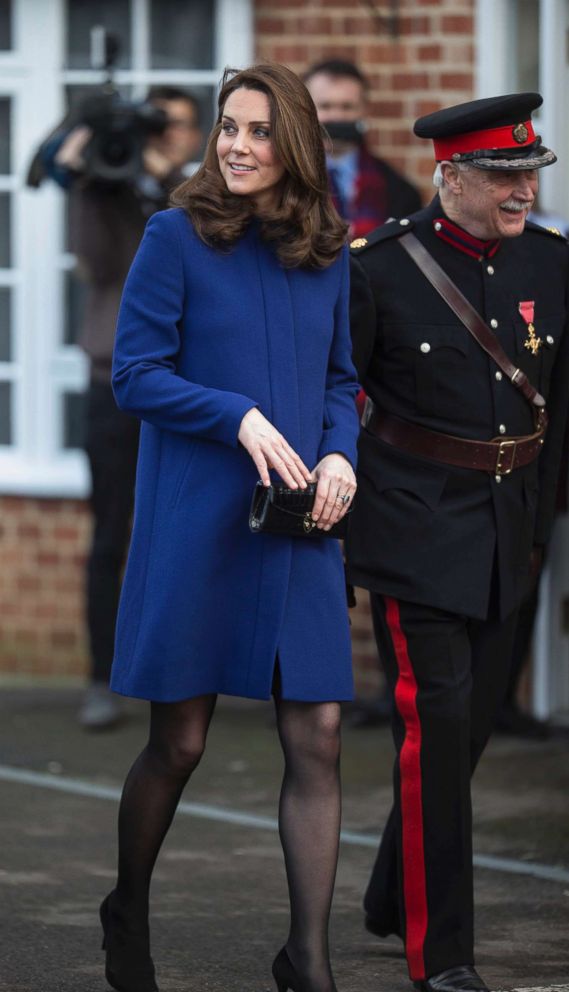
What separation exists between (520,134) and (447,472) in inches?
30.3

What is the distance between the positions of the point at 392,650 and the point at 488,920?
3.34ft

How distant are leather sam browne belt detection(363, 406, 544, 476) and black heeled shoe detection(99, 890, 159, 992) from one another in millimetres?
1231

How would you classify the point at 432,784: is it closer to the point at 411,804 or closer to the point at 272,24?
the point at 411,804

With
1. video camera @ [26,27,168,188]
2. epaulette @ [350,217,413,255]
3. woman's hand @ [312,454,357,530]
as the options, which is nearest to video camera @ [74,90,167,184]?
video camera @ [26,27,168,188]

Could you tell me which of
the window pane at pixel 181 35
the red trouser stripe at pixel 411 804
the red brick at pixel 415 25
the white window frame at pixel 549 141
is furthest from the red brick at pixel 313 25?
the red trouser stripe at pixel 411 804

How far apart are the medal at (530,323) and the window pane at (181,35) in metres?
4.18

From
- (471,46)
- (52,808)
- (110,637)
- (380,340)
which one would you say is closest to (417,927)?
(380,340)

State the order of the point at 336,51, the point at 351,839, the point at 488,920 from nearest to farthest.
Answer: the point at 488,920, the point at 351,839, the point at 336,51

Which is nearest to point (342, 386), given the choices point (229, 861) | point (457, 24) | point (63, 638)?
point (229, 861)

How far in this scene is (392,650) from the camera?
15.5ft

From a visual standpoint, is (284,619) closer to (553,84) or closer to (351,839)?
(351,839)

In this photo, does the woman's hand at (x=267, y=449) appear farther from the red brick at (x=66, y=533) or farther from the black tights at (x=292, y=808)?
the red brick at (x=66, y=533)

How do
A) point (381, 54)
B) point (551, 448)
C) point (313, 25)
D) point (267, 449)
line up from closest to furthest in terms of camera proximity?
1. point (267, 449)
2. point (551, 448)
3. point (381, 54)
4. point (313, 25)

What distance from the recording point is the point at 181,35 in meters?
8.66
